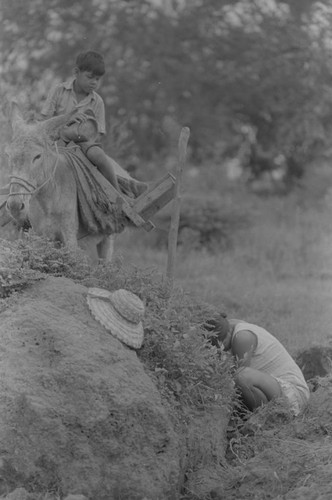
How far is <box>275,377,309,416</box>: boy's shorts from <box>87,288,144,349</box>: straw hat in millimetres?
1419

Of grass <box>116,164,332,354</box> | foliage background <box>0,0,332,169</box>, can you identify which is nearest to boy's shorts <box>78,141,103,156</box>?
grass <box>116,164,332,354</box>

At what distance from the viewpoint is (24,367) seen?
5.64 m

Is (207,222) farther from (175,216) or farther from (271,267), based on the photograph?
(175,216)

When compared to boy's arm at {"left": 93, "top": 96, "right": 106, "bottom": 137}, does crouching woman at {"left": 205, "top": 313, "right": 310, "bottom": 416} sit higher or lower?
lower

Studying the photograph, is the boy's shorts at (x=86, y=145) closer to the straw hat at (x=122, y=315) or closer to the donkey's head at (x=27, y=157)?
the donkey's head at (x=27, y=157)

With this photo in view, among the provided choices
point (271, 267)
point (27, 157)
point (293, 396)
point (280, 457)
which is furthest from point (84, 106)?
point (271, 267)

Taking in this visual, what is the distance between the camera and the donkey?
275 inches

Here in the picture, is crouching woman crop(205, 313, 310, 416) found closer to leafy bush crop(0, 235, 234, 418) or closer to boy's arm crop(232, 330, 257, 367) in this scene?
boy's arm crop(232, 330, 257, 367)

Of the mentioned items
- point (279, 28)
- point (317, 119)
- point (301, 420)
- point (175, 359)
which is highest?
point (175, 359)

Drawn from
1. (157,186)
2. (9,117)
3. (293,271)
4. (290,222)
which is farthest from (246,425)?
(290,222)

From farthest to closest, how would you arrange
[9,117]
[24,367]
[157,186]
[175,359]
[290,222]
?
[290,222] < [157,186] < [9,117] < [175,359] < [24,367]

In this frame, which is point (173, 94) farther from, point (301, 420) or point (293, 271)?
point (301, 420)

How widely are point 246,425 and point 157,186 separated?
2408mm

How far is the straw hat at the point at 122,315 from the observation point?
6098 millimetres
